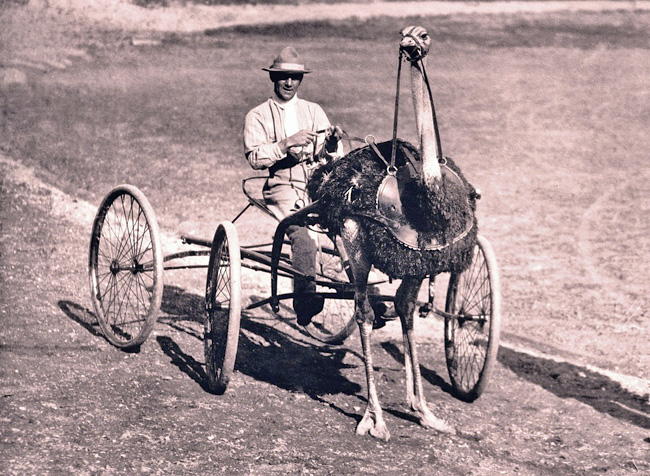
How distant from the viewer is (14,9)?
1828cm

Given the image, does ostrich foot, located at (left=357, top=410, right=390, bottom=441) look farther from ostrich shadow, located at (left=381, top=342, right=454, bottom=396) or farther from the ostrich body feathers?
ostrich shadow, located at (left=381, top=342, right=454, bottom=396)

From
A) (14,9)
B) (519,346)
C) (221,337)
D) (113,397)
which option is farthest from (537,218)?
(14,9)

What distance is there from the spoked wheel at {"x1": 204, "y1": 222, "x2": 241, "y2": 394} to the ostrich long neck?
1385mm

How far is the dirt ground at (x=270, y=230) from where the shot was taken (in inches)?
231

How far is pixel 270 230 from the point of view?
450 inches

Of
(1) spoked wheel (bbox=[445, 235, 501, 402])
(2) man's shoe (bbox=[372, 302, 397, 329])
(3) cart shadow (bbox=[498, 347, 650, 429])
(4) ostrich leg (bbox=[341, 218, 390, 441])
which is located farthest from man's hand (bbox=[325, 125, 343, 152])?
(3) cart shadow (bbox=[498, 347, 650, 429])

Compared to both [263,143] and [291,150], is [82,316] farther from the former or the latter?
[291,150]

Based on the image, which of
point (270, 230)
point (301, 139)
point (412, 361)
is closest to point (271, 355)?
point (412, 361)

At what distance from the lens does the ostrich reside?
557cm

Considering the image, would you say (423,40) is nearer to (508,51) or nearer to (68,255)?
(68,255)

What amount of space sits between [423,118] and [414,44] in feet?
1.41

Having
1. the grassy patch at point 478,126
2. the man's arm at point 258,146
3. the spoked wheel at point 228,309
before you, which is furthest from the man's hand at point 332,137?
the grassy patch at point 478,126

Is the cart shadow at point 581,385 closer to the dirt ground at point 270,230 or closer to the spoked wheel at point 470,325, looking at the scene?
the dirt ground at point 270,230

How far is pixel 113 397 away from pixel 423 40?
300cm
